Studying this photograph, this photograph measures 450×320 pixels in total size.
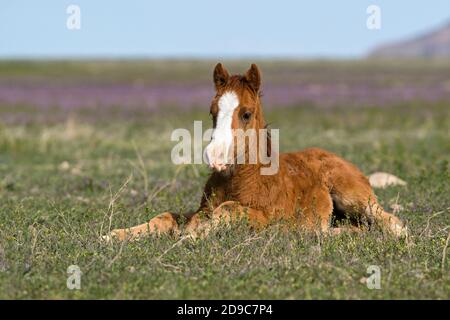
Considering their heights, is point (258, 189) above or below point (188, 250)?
above

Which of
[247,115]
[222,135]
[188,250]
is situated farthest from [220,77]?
[188,250]

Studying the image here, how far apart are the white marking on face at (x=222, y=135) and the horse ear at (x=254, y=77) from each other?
292 millimetres

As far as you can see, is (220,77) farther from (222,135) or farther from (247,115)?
(222,135)

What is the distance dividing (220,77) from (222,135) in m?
0.80

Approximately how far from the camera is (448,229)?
9930 millimetres

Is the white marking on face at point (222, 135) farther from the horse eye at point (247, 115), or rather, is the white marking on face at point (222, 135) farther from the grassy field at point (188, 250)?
the grassy field at point (188, 250)

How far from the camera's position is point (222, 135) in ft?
27.5

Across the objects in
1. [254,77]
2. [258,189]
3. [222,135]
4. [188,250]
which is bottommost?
[188,250]

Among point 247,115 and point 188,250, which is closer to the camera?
point 188,250

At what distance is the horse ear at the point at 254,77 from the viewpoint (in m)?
8.73

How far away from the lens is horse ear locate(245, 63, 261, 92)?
873 centimetres

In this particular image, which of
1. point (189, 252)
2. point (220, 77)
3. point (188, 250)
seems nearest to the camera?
point (189, 252)
